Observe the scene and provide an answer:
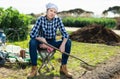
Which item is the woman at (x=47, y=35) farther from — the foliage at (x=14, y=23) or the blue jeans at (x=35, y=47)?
the foliage at (x=14, y=23)

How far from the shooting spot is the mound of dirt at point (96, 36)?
13305 mm

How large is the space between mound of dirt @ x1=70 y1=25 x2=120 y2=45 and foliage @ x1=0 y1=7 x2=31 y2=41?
7.63ft

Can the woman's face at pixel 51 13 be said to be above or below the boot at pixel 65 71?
above

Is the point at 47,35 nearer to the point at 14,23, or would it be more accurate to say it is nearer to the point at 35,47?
the point at 35,47

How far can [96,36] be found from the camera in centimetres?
1368

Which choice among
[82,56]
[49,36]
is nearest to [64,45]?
[49,36]

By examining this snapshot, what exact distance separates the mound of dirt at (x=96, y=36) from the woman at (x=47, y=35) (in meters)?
6.22

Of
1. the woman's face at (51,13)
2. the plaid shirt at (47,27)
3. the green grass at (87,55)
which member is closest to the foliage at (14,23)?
the green grass at (87,55)

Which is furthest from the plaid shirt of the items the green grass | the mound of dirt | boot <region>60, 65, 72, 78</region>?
the mound of dirt

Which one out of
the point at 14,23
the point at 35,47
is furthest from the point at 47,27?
the point at 14,23

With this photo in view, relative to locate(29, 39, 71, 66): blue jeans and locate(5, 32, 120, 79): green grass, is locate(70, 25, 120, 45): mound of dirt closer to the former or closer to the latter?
locate(5, 32, 120, 79): green grass

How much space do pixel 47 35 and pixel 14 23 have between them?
220 inches

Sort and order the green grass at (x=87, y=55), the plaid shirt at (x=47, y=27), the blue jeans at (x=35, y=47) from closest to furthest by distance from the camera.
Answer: the blue jeans at (x=35, y=47)
the plaid shirt at (x=47, y=27)
the green grass at (x=87, y=55)

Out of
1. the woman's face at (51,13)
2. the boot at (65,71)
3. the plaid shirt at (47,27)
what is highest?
the woman's face at (51,13)
